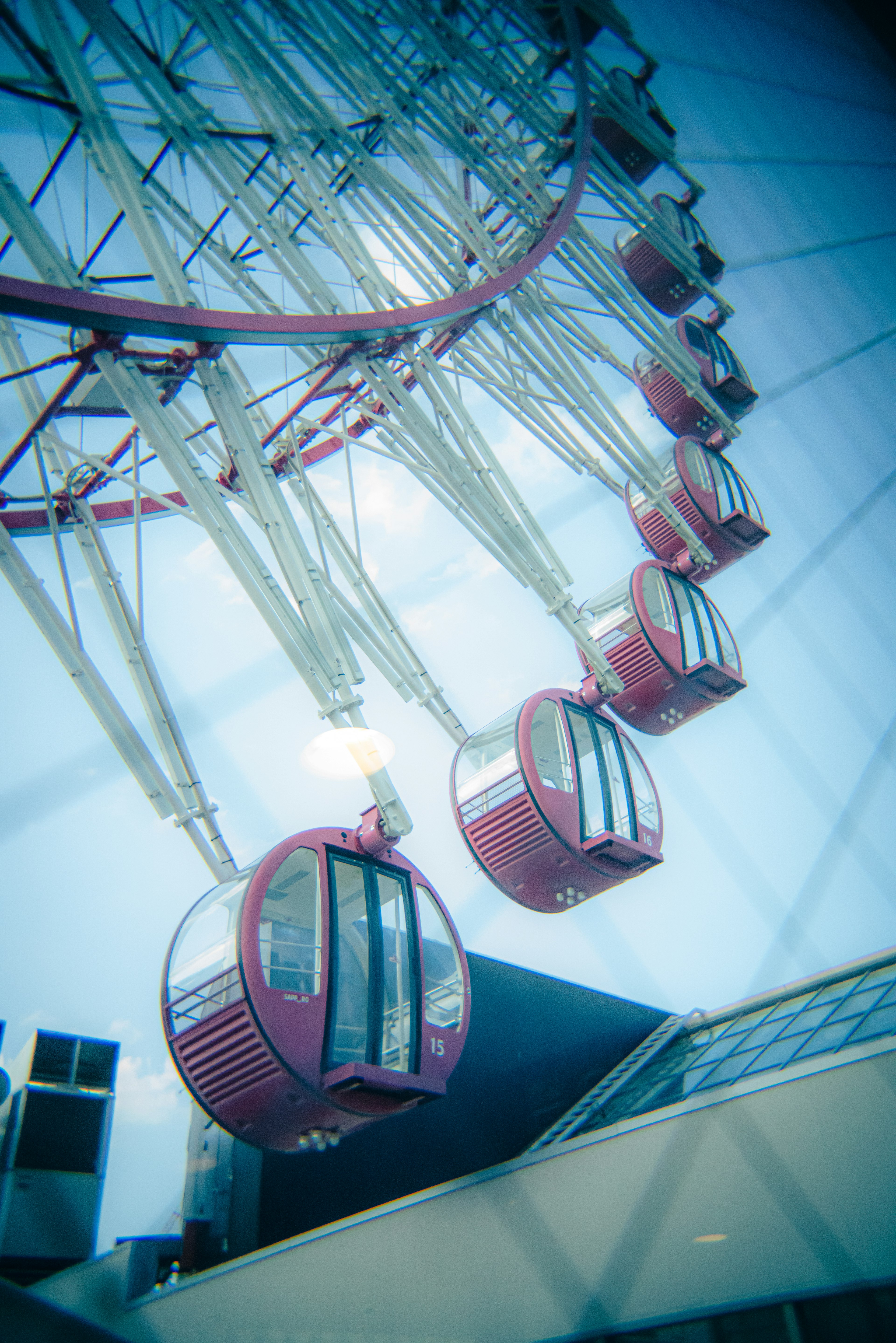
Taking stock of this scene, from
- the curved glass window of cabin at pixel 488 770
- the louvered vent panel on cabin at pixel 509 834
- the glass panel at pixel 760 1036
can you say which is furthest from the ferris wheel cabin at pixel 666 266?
the glass panel at pixel 760 1036

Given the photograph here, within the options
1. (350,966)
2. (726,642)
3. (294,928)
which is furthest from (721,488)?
(294,928)

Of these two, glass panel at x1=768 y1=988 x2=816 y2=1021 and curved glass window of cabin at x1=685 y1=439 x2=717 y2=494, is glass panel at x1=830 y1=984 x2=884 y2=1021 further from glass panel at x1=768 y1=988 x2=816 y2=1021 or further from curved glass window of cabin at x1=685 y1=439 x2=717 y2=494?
curved glass window of cabin at x1=685 y1=439 x2=717 y2=494

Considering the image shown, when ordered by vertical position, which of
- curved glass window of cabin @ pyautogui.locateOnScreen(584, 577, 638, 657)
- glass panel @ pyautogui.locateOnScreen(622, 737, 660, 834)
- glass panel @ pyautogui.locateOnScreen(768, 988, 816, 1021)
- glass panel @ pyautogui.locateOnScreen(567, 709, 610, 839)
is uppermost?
curved glass window of cabin @ pyautogui.locateOnScreen(584, 577, 638, 657)

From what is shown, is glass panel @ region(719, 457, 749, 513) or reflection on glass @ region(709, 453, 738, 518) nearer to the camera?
reflection on glass @ region(709, 453, 738, 518)

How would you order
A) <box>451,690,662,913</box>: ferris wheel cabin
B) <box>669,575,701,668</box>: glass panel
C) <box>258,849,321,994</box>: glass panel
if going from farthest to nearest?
<box>669,575,701,668</box>: glass panel
<box>451,690,662,913</box>: ferris wheel cabin
<box>258,849,321,994</box>: glass panel

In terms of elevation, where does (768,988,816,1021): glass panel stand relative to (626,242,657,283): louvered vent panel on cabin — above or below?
below

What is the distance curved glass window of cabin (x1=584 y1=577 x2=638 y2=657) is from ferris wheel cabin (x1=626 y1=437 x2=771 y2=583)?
1683 mm

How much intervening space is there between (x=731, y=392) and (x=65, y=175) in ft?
45.2

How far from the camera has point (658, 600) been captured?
47.3ft

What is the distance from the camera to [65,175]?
38.1ft

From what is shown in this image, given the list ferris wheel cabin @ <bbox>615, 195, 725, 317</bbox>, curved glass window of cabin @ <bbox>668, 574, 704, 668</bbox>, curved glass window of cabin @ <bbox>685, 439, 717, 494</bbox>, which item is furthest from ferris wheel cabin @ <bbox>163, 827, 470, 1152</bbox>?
ferris wheel cabin @ <bbox>615, 195, 725, 317</bbox>

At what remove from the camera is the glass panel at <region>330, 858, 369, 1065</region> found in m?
7.52

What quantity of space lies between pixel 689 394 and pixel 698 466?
271cm

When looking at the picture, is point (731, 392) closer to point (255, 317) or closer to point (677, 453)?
point (677, 453)
